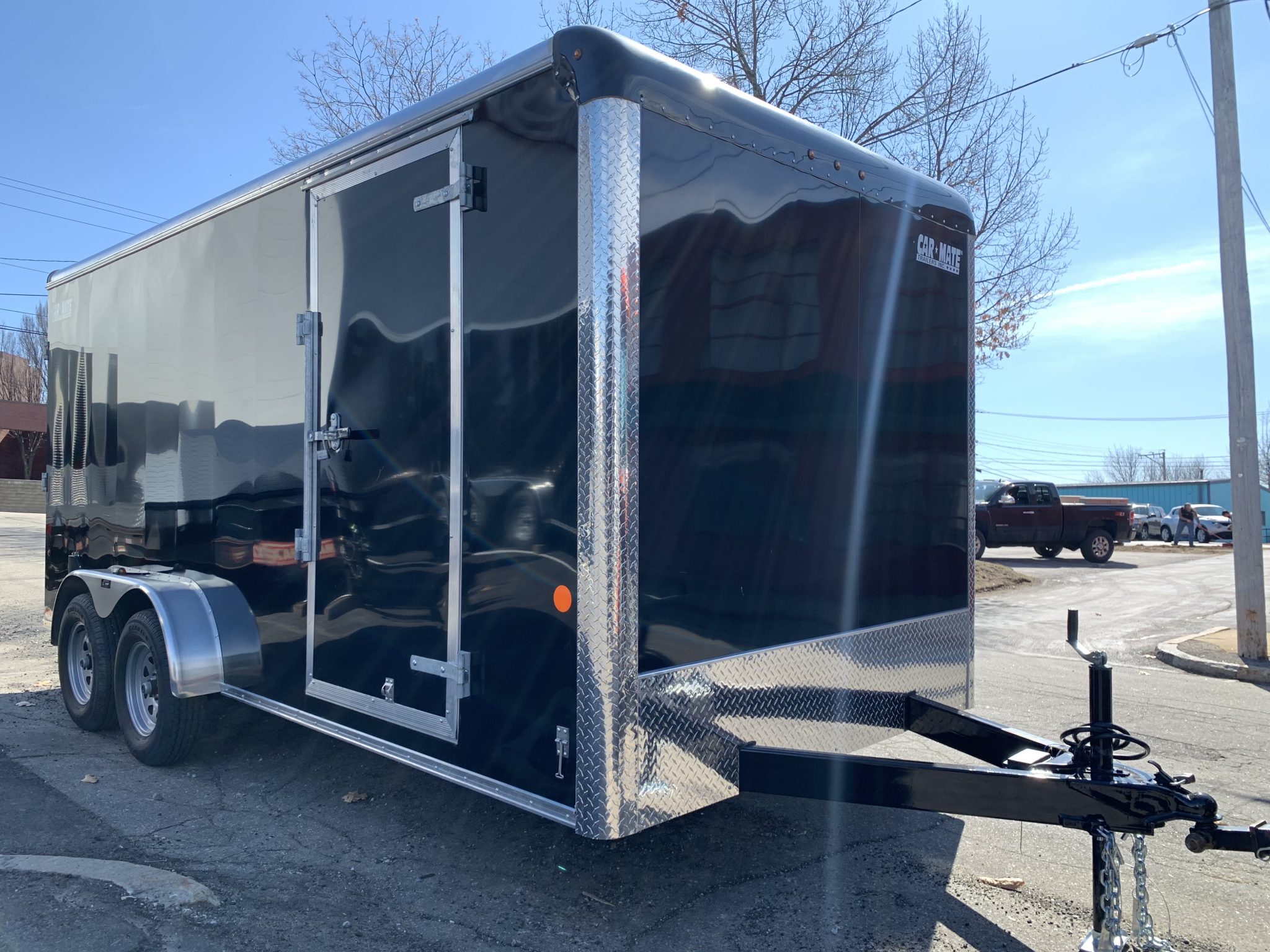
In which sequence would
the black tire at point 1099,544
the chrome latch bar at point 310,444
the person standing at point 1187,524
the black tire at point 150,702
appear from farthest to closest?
the person standing at point 1187,524, the black tire at point 1099,544, the black tire at point 150,702, the chrome latch bar at point 310,444

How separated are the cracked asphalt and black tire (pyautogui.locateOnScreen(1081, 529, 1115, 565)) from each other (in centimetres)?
1707

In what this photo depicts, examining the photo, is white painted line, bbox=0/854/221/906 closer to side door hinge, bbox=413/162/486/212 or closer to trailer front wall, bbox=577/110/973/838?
trailer front wall, bbox=577/110/973/838

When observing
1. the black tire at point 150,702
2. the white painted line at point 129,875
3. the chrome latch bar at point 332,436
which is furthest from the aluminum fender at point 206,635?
the chrome latch bar at point 332,436

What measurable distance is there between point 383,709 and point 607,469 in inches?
60.5

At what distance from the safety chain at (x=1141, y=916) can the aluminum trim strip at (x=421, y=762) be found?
1628 millimetres

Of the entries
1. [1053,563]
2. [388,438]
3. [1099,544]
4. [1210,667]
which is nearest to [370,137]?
[388,438]

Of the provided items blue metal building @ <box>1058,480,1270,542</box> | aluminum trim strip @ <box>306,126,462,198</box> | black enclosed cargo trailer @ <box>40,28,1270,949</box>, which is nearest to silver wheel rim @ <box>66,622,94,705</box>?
black enclosed cargo trailer @ <box>40,28,1270,949</box>

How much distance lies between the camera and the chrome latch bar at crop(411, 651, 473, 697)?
3367 mm

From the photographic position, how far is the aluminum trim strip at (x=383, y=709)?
348 centimetres

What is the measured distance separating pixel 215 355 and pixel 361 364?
141 centimetres

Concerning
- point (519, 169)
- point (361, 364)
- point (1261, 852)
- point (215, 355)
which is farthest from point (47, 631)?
point (1261, 852)

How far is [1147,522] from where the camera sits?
3728cm

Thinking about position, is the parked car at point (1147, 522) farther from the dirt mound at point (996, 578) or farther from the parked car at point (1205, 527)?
the dirt mound at point (996, 578)

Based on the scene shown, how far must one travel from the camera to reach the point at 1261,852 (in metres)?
2.61
